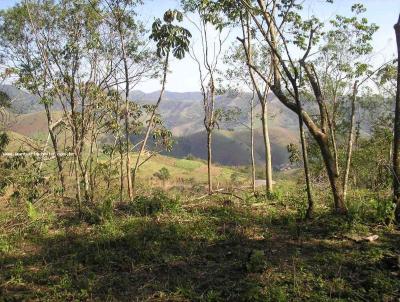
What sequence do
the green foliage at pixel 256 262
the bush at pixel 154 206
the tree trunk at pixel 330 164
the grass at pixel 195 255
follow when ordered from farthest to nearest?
1. the bush at pixel 154 206
2. the tree trunk at pixel 330 164
3. the green foliage at pixel 256 262
4. the grass at pixel 195 255

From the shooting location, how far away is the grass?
A: 5191 mm

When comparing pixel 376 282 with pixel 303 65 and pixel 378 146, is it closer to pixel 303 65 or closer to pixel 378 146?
pixel 303 65

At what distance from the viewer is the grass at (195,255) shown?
519 cm

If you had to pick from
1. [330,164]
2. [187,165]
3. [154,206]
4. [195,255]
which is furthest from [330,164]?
[187,165]

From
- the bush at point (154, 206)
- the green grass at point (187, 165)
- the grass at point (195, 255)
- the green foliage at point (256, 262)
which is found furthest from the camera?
the green grass at point (187, 165)

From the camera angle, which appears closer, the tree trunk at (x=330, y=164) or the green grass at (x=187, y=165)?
the tree trunk at (x=330, y=164)

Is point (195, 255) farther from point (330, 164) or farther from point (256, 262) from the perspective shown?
point (330, 164)

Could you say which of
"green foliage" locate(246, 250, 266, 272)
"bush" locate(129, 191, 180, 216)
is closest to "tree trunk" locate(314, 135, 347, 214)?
"green foliage" locate(246, 250, 266, 272)

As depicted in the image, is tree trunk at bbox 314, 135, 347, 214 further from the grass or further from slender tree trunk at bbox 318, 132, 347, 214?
the grass

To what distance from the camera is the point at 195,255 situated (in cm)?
645

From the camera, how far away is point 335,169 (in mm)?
7367

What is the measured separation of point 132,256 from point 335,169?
12.9 ft

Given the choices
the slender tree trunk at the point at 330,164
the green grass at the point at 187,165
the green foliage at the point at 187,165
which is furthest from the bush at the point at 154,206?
the green foliage at the point at 187,165

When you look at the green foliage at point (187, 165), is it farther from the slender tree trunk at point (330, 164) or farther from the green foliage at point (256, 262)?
the green foliage at point (256, 262)
